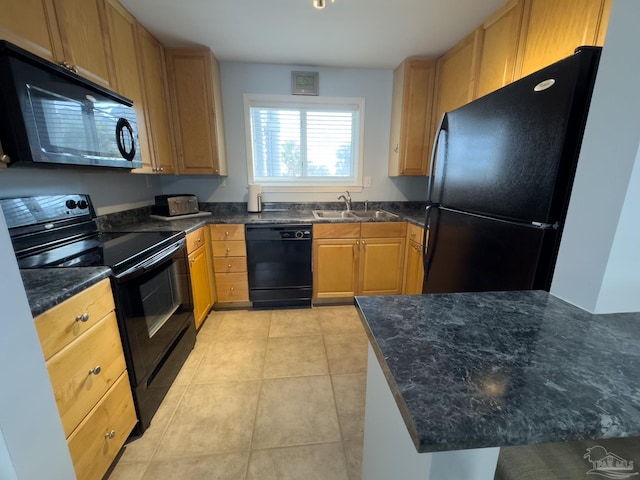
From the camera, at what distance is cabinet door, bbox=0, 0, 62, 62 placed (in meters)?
1.03

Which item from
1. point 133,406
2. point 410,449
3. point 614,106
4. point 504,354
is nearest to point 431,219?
point 614,106

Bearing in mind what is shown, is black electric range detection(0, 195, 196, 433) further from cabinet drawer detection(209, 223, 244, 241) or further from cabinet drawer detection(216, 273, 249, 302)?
cabinet drawer detection(216, 273, 249, 302)

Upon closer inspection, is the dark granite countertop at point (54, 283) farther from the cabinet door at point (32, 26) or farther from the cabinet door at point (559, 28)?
the cabinet door at point (559, 28)

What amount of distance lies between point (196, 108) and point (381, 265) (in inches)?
91.2

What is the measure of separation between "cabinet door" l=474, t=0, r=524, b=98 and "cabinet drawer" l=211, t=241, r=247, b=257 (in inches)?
91.8

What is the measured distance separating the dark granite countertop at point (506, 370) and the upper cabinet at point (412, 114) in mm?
2240

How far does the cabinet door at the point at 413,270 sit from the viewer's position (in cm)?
242

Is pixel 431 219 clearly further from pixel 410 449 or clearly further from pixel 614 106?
pixel 410 449

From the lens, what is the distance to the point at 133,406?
1334mm

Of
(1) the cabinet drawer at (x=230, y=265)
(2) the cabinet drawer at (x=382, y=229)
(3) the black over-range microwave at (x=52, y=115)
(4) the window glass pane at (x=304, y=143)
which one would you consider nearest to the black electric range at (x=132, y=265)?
(3) the black over-range microwave at (x=52, y=115)

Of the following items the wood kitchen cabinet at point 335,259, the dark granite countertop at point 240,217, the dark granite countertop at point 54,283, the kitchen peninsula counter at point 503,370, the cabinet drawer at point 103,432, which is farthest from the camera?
the wood kitchen cabinet at point 335,259

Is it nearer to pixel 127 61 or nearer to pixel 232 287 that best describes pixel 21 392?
pixel 232 287

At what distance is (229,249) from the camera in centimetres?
252

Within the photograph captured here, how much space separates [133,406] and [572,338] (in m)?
1.79
